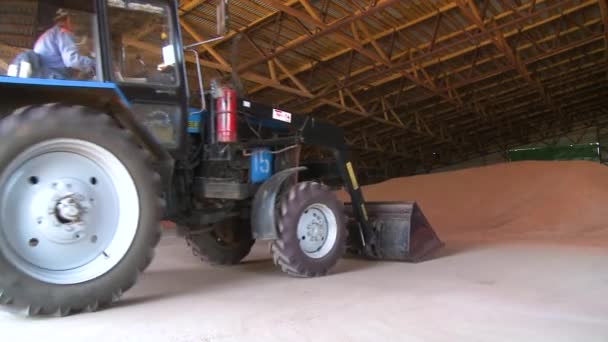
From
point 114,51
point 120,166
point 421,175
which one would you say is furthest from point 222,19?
point 421,175

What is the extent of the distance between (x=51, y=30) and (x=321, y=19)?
21.2 ft

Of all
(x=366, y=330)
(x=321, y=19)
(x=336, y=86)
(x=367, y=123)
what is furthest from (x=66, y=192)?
(x=367, y=123)

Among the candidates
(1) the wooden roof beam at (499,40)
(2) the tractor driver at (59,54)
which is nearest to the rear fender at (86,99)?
(2) the tractor driver at (59,54)

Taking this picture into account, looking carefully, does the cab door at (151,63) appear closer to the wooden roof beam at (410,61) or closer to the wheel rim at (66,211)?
the wheel rim at (66,211)

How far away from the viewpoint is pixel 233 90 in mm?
4383

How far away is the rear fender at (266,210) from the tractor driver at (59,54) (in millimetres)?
1812

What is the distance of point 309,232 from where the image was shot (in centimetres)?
473

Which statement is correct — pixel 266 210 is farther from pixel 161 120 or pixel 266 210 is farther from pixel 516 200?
pixel 516 200

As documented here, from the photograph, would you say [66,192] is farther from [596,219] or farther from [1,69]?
[596,219]

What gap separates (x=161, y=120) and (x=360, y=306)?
6.67 feet

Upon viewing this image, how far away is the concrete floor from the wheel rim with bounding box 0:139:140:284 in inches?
13.4

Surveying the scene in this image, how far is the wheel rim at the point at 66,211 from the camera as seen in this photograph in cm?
300

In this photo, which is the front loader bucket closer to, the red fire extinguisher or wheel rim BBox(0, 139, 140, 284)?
the red fire extinguisher

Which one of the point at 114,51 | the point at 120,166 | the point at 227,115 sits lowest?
the point at 120,166
